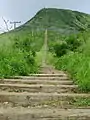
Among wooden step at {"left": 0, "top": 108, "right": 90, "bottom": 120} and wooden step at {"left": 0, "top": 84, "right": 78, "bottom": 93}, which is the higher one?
wooden step at {"left": 0, "top": 108, "right": 90, "bottom": 120}

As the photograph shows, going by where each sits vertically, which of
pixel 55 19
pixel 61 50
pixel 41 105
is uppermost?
pixel 55 19

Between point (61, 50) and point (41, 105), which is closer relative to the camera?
point (41, 105)

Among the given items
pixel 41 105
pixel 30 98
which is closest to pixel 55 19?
pixel 30 98

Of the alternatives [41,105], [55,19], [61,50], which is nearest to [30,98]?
[41,105]

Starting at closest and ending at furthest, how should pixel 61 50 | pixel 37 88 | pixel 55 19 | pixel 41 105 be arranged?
pixel 41 105 → pixel 37 88 → pixel 61 50 → pixel 55 19

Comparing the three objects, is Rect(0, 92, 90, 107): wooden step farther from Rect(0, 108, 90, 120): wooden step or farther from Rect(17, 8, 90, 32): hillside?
Rect(17, 8, 90, 32): hillside

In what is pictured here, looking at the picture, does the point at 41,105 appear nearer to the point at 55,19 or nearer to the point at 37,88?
the point at 37,88

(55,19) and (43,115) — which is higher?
(55,19)

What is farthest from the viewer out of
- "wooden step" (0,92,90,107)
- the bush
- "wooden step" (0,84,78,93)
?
the bush

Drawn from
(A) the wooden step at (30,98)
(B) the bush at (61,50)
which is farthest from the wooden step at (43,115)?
(B) the bush at (61,50)

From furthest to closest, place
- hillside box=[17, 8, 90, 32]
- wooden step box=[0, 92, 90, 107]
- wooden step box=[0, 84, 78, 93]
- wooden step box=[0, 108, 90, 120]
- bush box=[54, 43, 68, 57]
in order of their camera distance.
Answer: hillside box=[17, 8, 90, 32], bush box=[54, 43, 68, 57], wooden step box=[0, 84, 78, 93], wooden step box=[0, 92, 90, 107], wooden step box=[0, 108, 90, 120]

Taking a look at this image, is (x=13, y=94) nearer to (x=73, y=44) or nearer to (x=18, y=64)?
(x=18, y=64)

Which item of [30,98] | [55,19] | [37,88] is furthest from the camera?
[55,19]

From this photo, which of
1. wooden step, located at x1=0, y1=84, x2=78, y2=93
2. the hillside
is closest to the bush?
wooden step, located at x1=0, y1=84, x2=78, y2=93
